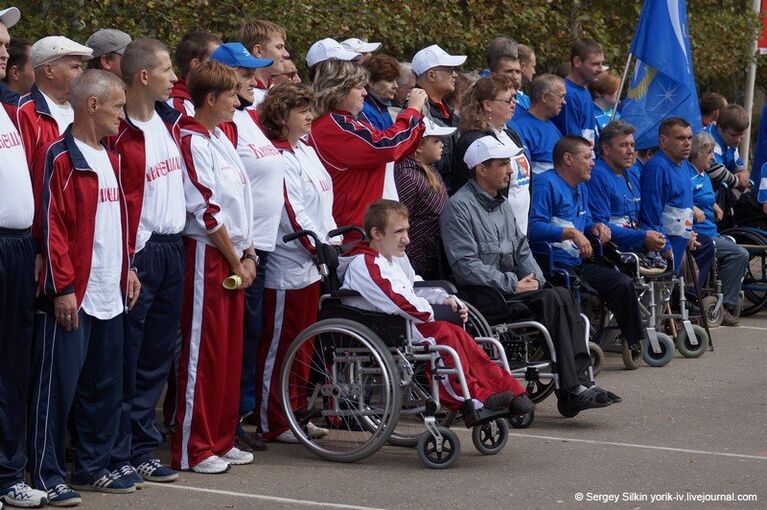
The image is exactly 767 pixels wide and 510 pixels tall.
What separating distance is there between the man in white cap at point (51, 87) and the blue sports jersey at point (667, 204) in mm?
5352

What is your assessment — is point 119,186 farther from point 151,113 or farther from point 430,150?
point 430,150

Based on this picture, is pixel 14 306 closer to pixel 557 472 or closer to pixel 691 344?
pixel 557 472

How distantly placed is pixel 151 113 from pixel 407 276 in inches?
70.7

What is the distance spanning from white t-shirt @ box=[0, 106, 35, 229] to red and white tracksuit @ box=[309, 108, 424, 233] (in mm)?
2389

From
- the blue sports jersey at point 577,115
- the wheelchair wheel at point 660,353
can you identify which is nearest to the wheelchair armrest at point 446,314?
the wheelchair wheel at point 660,353

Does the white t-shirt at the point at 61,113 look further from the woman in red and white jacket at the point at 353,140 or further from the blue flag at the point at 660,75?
the blue flag at the point at 660,75

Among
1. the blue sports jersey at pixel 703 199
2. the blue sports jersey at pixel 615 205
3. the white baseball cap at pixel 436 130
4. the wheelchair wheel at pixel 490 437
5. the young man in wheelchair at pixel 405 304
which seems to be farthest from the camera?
the blue sports jersey at pixel 703 199

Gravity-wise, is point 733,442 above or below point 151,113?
→ below

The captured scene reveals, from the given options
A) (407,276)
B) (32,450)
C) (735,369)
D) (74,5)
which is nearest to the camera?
(32,450)

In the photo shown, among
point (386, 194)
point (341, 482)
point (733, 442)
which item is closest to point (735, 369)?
point (733, 442)

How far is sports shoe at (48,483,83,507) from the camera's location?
6.52 m

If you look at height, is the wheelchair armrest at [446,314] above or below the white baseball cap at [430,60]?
below

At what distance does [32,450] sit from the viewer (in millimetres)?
6566

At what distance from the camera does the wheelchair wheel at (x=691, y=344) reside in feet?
36.5
